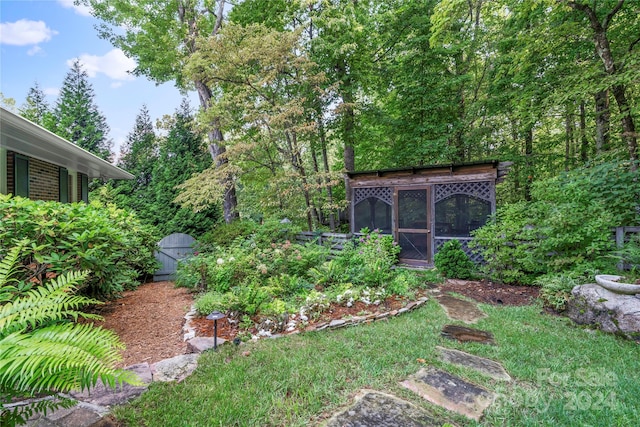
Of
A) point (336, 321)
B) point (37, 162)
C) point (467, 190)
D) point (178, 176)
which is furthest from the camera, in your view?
point (178, 176)

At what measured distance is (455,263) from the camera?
557 cm

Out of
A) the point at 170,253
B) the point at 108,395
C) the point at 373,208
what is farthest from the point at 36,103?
the point at 108,395

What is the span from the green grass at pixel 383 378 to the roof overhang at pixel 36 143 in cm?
407

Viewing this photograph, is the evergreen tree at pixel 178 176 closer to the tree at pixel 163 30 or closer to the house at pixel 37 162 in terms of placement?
the tree at pixel 163 30

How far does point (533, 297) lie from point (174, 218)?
8.93 metres

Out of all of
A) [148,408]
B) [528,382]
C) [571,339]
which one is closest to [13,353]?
[148,408]

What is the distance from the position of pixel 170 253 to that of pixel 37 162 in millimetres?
3209

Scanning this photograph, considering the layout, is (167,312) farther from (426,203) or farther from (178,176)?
(178,176)

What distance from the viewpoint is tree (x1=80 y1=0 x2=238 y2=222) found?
9.21 metres

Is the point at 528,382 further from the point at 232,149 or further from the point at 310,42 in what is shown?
the point at 310,42

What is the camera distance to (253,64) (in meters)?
7.32

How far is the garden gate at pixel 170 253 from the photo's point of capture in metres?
6.61

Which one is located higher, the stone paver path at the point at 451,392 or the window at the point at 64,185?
the window at the point at 64,185

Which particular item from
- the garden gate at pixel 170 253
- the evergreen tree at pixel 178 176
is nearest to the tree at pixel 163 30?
the evergreen tree at pixel 178 176
